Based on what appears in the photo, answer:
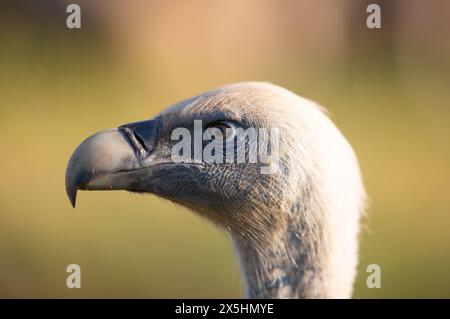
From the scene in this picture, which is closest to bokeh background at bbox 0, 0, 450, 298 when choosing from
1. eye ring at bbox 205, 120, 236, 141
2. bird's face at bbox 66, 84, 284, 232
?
bird's face at bbox 66, 84, 284, 232

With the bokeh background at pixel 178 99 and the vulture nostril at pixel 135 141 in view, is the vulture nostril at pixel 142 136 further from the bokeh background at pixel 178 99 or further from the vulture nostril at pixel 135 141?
the bokeh background at pixel 178 99

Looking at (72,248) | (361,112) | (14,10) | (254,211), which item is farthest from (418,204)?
(254,211)

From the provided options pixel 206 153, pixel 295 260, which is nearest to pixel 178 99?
pixel 206 153

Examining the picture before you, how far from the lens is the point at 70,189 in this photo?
11.7 ft

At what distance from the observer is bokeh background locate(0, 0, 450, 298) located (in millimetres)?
9555

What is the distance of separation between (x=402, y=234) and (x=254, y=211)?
7.04 meters

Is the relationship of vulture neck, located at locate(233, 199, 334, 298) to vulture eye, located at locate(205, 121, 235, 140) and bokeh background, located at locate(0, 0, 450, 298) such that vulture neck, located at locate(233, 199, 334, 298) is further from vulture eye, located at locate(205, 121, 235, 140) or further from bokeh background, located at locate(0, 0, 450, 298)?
bokeh background, located at locate(0, 0, 450, 298)

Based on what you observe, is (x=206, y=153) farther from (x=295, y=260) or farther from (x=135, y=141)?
(x=295, y=260)

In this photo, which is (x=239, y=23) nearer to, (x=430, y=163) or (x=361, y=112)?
(x=361, y=112)

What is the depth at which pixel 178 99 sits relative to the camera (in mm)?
11414

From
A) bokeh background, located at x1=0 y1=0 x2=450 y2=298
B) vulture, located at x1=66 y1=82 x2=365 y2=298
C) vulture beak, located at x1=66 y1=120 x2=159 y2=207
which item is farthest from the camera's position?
bokeh background, located at x1=0 y1=0 x2=450 y2=298

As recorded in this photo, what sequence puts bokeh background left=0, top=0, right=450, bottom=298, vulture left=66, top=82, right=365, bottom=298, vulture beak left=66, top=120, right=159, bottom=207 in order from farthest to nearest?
bokeh background left=0, top=0, right=450, bottom=298
vulture left=66, top=82, right=365, bottom=298
vulture beak left=66, top=120, right=159, bottom=207

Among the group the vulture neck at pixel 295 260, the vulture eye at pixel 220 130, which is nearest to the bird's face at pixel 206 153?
the vulture eye at pixel 220 130

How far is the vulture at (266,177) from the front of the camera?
3.57m
